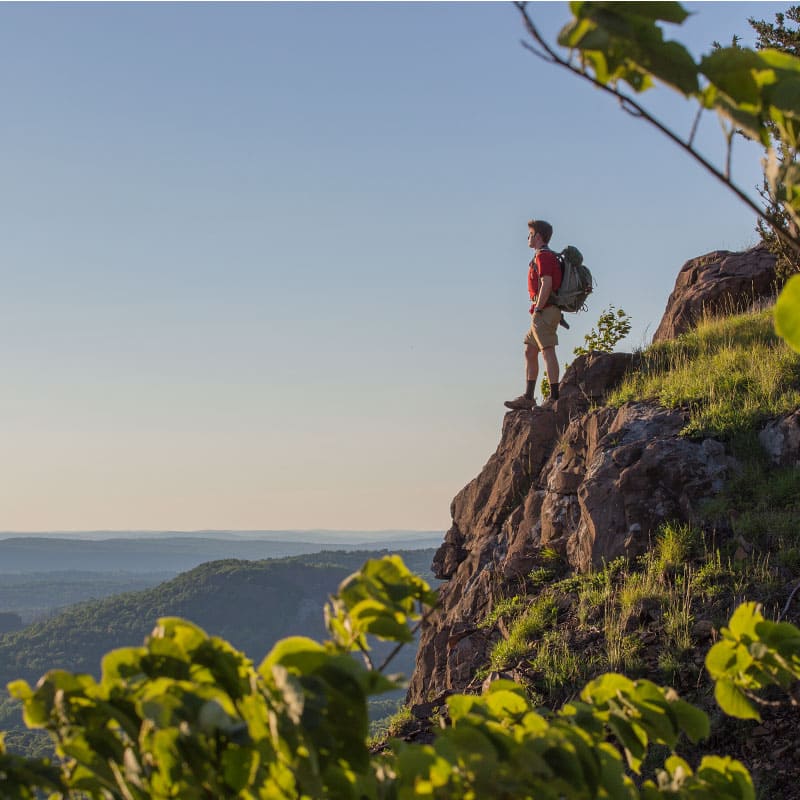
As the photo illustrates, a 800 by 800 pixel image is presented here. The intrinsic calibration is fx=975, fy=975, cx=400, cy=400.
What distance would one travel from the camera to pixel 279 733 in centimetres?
154

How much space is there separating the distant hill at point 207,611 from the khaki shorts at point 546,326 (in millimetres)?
71191

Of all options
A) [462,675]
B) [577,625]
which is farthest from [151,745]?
[462,675]

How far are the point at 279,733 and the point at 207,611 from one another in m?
117

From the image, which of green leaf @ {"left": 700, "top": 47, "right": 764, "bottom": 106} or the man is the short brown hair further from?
green leaf @ {"left": 700, "top": 47, "right": 764, "bottom": 106}

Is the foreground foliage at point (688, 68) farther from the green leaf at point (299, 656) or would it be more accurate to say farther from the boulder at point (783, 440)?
the boulder at point (783, 440)

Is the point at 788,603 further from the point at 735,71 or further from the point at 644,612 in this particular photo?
the point at 735,71

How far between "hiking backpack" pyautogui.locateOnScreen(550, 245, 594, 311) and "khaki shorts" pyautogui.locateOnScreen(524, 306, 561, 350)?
0.12m

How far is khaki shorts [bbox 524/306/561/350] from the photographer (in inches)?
474

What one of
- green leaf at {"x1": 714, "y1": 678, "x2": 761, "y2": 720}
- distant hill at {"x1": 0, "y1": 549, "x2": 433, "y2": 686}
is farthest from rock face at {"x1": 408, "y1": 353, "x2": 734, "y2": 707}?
distant hill at {"x1": 0, "y1": 549, "x2": 433, "y2": 686}

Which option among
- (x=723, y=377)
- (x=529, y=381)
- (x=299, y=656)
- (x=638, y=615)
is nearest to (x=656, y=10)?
(x=299, y=656)

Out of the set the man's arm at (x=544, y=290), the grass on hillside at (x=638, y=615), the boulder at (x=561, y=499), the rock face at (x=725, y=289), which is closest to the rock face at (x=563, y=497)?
the boulder at (x=561, y=499)

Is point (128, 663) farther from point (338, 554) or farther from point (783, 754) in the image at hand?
point (338, 554)

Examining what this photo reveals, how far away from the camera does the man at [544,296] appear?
1188 cm

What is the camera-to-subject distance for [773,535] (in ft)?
27.0
